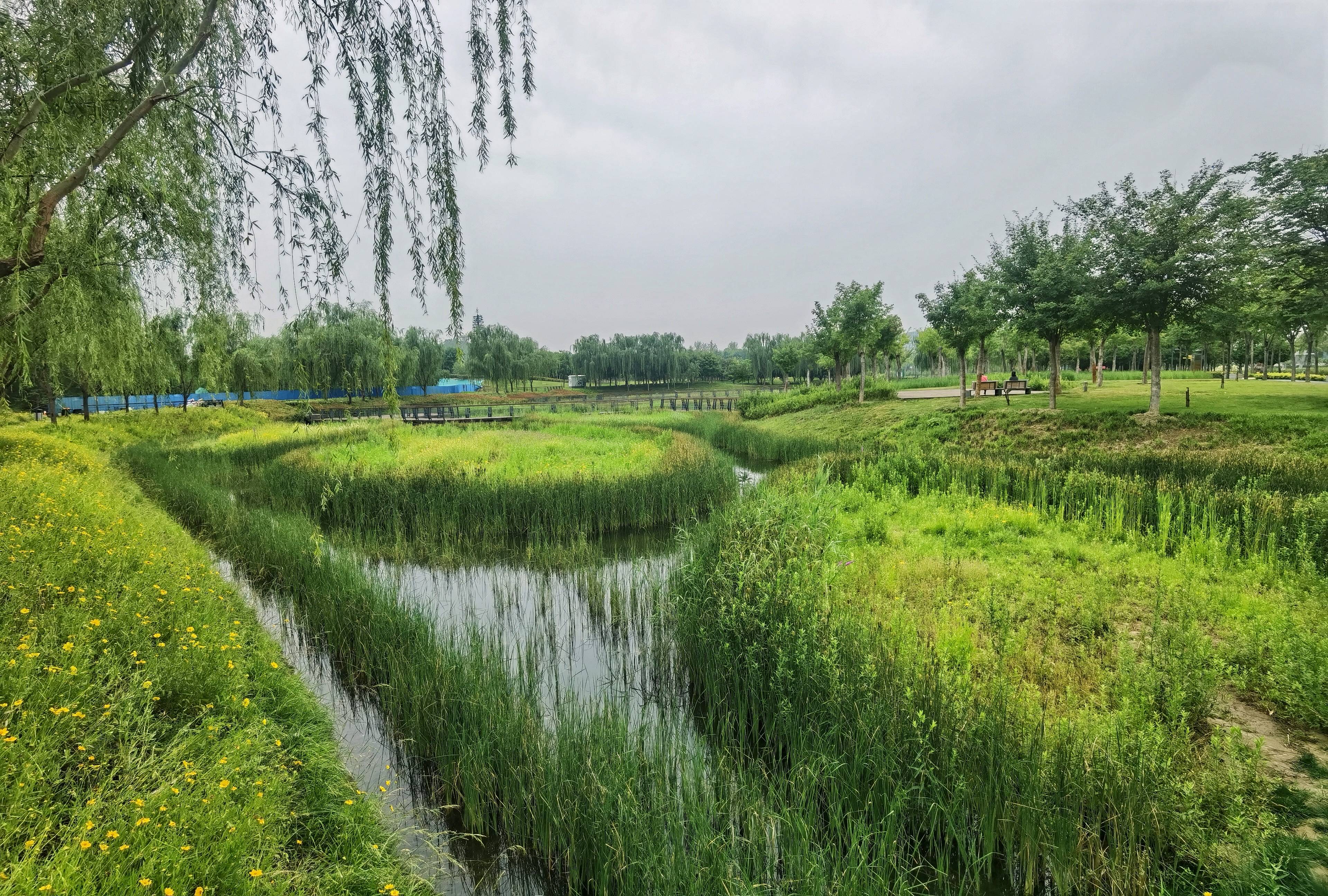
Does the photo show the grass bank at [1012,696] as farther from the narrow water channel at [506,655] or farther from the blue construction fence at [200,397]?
the blue construction fence at [200,397]

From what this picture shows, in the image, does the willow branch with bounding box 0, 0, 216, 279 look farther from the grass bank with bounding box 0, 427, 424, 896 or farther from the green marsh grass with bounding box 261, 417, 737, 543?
the green marsh grass with bounding box 261, 417, 737, 543

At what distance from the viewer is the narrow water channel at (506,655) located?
4.04 metres

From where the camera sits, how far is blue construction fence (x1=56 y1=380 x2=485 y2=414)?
41.5 meters

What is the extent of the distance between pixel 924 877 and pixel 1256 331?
37.0 metres

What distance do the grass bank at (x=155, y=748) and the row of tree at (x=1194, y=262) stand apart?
868 inches

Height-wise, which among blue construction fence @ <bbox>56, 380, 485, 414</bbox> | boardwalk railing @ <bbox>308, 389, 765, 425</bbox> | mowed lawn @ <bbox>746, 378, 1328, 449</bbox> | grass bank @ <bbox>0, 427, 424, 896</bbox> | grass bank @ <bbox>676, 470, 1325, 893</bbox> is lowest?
grass bank @ <bbox>676, 470, 1325, 893</bbox>

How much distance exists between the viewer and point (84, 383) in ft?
91.2

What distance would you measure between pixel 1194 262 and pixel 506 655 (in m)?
21.7

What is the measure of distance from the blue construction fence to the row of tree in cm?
3617

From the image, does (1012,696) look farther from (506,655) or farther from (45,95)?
(45,95)

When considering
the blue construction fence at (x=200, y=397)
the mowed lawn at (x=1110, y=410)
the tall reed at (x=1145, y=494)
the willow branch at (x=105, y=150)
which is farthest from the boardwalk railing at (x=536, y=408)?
the willow branch at (x=105, y=150)

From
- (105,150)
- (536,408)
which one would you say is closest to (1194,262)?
(105,150)

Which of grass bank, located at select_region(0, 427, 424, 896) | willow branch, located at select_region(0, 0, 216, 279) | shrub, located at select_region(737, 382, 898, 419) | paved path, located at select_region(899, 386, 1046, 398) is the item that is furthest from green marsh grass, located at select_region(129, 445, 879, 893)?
shrub, located at select_region(737, 382, 898, 419)

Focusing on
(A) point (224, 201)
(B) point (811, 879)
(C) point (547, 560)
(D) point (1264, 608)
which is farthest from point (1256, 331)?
(A) point (224, 201)
